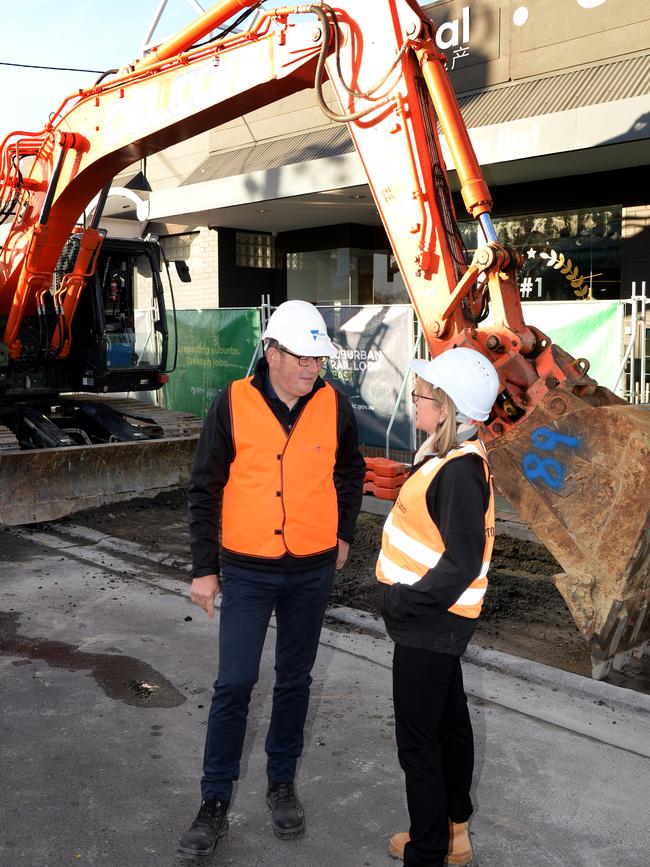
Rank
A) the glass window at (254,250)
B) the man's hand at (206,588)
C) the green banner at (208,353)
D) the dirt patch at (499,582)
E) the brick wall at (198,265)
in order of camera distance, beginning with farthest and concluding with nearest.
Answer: the glass window at (254,250)
the brick wall at (198,265)
the green banner at (208,353)
the dirt patch at (499,582)
the man's hand at (206,588)

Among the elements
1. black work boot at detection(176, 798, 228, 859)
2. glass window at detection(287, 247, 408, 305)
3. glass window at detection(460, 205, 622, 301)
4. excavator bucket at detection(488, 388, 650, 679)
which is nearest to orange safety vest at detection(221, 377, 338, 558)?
black work boot at detection(176, 798, 228, 859)

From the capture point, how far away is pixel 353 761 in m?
4.13

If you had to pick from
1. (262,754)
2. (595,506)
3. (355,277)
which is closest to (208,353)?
(355,277)

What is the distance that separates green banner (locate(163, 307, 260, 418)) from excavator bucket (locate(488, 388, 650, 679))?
8.93 metres

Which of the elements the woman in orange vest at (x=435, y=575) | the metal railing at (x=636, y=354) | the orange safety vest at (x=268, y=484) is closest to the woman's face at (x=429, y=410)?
the woman in orange vest at (x=435, y=575)

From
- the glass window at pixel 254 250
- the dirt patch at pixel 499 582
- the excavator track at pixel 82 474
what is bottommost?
the dirt patch at pixel 499 582

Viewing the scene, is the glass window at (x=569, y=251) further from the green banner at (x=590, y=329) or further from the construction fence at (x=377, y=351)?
the green banner at (x=590, y=329)

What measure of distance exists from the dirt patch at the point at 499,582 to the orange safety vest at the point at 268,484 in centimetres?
249

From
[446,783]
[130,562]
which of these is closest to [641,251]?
[130,562]

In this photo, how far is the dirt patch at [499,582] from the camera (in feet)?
18.3

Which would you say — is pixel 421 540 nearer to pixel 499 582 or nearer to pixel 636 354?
pixel 499 582

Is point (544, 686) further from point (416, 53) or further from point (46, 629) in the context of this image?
point (416, 53)

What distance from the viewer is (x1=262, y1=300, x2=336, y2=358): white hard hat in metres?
3.50

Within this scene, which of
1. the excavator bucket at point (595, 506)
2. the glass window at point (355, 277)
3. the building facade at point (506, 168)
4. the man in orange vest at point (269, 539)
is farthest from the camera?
the glass window at point (355, 277)
